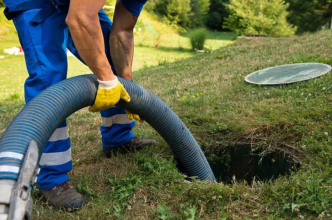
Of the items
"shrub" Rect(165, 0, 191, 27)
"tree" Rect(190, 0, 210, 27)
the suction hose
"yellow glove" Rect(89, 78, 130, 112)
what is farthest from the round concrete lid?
"tree" Rect(190, 0, 210, 27)

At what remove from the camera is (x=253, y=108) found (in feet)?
11.6

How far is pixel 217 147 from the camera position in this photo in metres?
3.07

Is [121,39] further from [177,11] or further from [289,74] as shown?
[177,11]

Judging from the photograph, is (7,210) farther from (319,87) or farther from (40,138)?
(319,87)

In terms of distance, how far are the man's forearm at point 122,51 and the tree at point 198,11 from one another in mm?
27407

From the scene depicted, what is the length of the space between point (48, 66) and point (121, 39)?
0.70 m

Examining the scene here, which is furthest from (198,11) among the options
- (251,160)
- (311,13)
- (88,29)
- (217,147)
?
(88,29)

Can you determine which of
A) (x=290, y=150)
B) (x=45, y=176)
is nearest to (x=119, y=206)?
(x=45, y=176)

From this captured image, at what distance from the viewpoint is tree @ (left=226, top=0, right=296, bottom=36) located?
16.2 metres

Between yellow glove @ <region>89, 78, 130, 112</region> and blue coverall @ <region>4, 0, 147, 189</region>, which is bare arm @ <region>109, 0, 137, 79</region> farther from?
yellow glove @ <region>89, 78, 130, 112</region>

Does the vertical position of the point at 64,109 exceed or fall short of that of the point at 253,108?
it exceeds it

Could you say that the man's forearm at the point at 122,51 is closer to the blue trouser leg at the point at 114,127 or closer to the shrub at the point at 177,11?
the blue trouser leg at the point at 114,127

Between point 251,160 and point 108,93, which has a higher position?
point 108,93

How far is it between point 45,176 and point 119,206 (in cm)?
59
